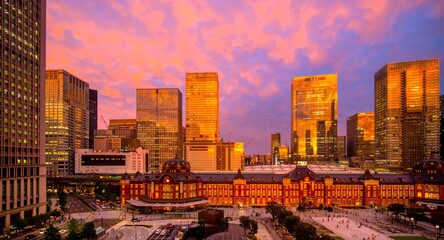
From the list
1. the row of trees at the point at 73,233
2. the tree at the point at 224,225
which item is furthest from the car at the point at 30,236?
the tree at the point at 224,225

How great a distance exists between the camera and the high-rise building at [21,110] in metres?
107

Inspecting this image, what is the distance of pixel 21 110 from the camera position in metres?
117

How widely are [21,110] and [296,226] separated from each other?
3717 inches

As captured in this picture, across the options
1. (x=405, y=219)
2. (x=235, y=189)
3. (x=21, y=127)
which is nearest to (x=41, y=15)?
(x=21, y=127)

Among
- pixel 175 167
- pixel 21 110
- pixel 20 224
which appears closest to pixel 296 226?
pixel 175 167

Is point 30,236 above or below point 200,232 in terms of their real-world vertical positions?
below

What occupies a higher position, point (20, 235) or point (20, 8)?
point (20, 8)

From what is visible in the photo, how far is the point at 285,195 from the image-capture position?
154m

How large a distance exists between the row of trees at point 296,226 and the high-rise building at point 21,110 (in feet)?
257

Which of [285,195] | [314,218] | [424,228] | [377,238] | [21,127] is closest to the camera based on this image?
[377,238]

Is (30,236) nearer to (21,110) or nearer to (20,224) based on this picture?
(20,224)

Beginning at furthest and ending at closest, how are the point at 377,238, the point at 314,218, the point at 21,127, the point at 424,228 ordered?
1. the point at 314,218
2. the point at 21,127
3. the point at 424,228
4. the point at 377,238

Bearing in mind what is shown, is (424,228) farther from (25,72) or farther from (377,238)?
(25,72)

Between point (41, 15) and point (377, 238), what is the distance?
133 metres
